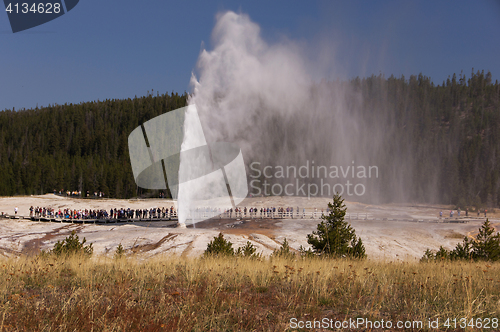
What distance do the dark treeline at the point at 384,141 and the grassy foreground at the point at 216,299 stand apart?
3237 inches

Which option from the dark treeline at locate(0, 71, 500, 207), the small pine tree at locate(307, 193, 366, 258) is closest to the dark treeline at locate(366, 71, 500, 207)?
the dark treeline at locate(0, 71, 500, 207)

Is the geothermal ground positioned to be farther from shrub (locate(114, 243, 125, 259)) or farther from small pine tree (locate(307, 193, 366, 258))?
shrub (locate(114, 243, 125, 259))

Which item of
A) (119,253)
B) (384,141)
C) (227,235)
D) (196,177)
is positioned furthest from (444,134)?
(119,253)

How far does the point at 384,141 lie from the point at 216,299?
93.5 m

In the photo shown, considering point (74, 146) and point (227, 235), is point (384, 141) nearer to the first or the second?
point (227, 235)

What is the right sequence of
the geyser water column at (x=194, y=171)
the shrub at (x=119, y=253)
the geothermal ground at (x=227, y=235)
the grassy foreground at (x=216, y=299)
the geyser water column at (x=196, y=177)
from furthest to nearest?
1. the geyser water column at (x=194, y=171)
2. the geyser water column at (x=196, y=177)
3. the geothermal ground at (x=227, y=235)
4. the shrub at (x=119, y=253)
5. the grassy foreground at (x=216, y=299)

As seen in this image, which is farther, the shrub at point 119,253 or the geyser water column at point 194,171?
the geyser water column at point 194,171

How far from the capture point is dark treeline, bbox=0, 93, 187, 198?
103125mm

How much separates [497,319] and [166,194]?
99.1 metres

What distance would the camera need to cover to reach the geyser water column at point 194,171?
3919 centimetres

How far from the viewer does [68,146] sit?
474 feet

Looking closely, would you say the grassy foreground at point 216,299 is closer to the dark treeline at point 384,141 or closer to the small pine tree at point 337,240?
the small pine tree at point 337,240

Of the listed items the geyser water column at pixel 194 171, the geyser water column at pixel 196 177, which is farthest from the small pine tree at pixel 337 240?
the geyser water column at pixel 196 177

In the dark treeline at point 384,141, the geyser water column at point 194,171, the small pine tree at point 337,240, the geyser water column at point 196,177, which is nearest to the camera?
the small pine tree at point 337,240
